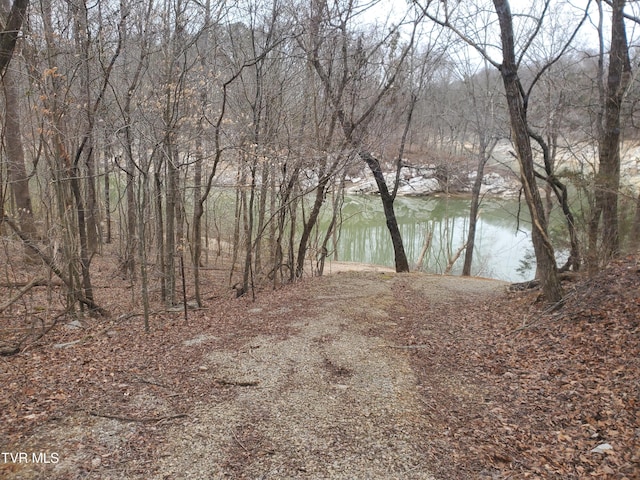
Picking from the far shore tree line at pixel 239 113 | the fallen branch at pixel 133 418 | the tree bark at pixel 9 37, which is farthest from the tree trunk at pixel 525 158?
the tree bark at pixel 9 37

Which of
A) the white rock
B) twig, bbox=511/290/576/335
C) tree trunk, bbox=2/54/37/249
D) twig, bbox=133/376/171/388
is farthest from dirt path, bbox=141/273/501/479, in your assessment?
tree trunk, bbox=2/54/37/249

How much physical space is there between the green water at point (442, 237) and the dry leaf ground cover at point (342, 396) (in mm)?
11609

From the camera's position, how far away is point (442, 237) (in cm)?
2316

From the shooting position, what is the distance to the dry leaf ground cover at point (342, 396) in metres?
3.13

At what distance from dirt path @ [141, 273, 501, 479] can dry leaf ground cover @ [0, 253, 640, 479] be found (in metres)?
0.02

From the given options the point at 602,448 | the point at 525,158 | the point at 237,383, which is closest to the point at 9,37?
the point at 237,383

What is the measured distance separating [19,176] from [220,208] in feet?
27.0

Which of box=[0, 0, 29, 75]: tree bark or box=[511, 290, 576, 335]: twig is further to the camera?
box=[511, 290, 576, 335]: twig

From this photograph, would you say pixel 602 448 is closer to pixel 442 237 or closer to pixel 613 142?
pixel 613 142

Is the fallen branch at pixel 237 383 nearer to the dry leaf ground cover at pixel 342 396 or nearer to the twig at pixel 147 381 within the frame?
the dry leaf ground cover at pixel 342 396

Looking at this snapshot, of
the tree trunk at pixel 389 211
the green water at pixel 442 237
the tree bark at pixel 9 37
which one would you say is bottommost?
the green water at pixel 442 237

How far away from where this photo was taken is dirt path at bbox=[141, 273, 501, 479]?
3.16 meters

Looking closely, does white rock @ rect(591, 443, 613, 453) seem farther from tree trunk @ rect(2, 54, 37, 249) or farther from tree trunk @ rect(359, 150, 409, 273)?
tree trunk @ rect(2, 54, 37, 249)

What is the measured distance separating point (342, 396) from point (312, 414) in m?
0.46
